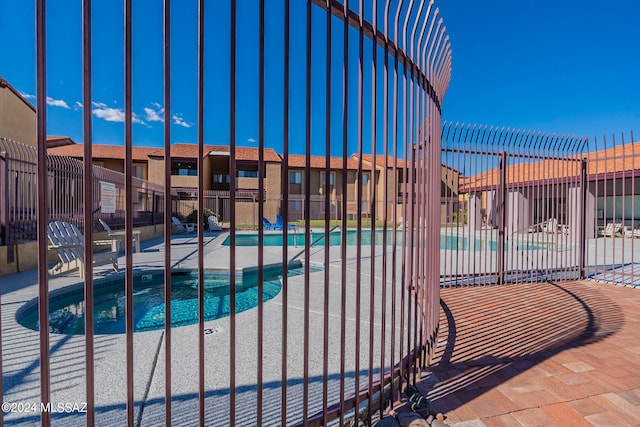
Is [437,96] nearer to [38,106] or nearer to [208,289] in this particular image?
[38,106]

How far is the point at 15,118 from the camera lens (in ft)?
44.5

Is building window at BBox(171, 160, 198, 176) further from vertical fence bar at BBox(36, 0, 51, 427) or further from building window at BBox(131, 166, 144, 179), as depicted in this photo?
vertical fence bar at BBox(36, 0, 51, 427)

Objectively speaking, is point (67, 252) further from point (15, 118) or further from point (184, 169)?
point (184, 169)

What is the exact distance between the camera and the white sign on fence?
10.2 m

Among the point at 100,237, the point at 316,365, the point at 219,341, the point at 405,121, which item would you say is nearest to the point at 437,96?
the point at 405,121

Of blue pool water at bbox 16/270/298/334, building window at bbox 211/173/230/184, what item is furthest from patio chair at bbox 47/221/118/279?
building window at bbox 211/173/230/184

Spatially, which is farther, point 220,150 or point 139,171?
point 139,171

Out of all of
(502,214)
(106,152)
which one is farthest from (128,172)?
(106,152)

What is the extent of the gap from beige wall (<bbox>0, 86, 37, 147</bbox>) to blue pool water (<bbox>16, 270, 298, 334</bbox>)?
9.66 metres

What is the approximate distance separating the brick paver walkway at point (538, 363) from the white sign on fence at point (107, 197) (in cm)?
1049

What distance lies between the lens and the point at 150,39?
4.87 feet

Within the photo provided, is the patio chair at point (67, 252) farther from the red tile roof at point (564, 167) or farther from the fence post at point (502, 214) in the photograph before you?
the fence post at point (502, 214)

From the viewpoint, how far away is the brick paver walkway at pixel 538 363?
1.99m

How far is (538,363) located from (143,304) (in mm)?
5493
